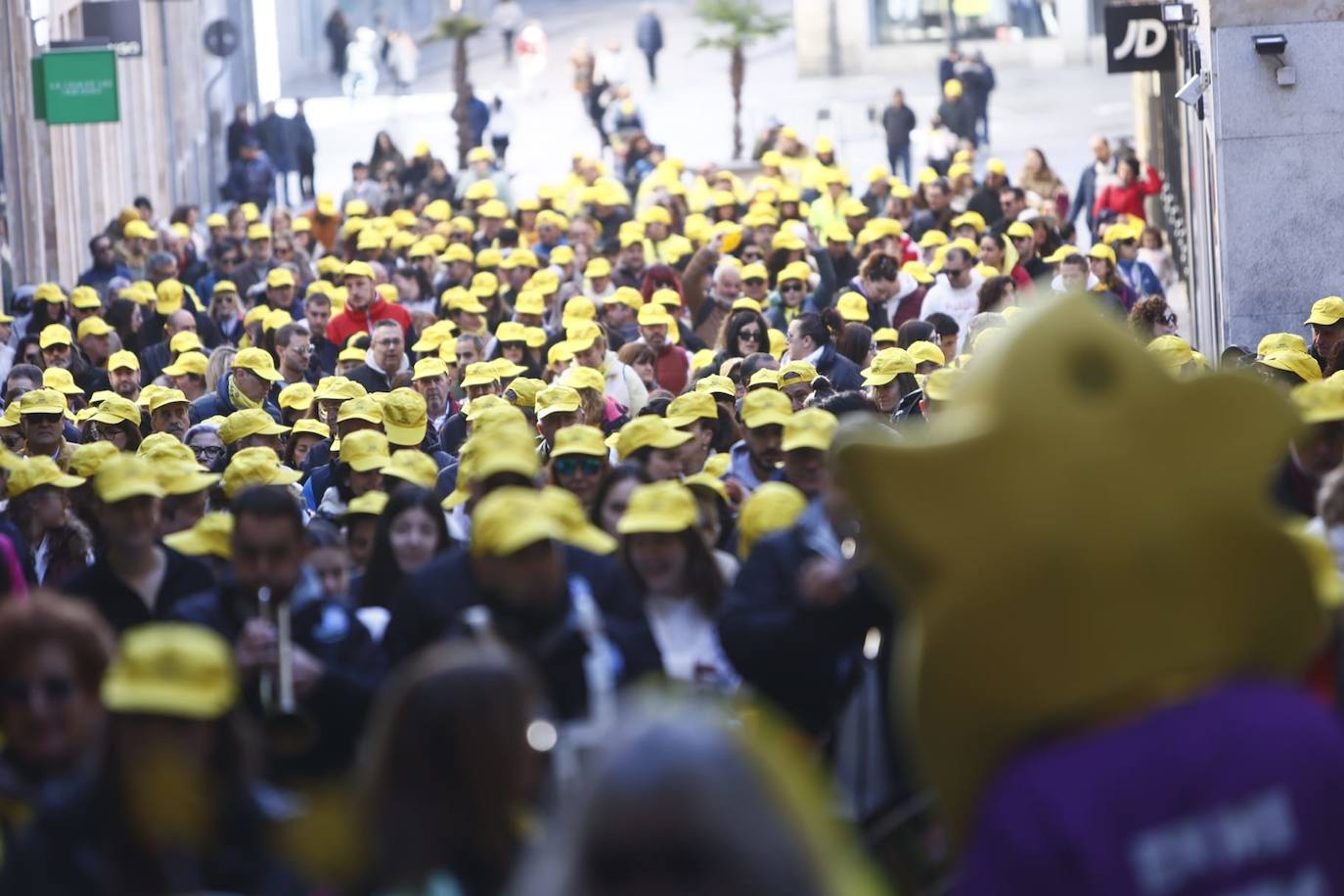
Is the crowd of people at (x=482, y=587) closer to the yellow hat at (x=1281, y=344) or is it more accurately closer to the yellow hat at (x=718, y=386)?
the yellow hat at (x=718, y=386)

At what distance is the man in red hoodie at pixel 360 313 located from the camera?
19.7 metres

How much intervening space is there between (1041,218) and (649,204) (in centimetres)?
660

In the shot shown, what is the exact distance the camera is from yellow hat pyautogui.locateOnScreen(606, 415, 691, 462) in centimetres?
1037

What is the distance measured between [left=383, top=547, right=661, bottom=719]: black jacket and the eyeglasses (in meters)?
1.13

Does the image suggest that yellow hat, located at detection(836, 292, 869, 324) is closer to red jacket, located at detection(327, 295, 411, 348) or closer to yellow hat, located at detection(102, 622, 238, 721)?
red jacket, located at detection(327, 295, 411, 348)

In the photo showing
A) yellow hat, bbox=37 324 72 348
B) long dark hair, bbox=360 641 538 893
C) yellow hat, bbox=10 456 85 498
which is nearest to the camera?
long dark hair, bbox=360 641 538 893

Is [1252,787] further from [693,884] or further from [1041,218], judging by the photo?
[1041,218]

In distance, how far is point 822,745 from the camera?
6.86 m

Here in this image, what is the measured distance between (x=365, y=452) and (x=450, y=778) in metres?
7.25

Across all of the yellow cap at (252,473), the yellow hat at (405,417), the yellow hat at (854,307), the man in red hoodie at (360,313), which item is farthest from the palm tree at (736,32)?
the yellow cap at (252,473)

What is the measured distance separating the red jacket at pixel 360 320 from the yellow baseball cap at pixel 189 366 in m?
2.68

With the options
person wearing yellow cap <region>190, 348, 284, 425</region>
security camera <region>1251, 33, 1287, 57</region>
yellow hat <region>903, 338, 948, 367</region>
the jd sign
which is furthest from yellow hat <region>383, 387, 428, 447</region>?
the jd sign

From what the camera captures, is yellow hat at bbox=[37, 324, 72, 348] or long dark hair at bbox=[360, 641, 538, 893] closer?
long dark hair at bbox=[360, 641, 538, 893]

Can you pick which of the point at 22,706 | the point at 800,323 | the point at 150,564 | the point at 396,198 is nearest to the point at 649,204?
the point at 396,198
